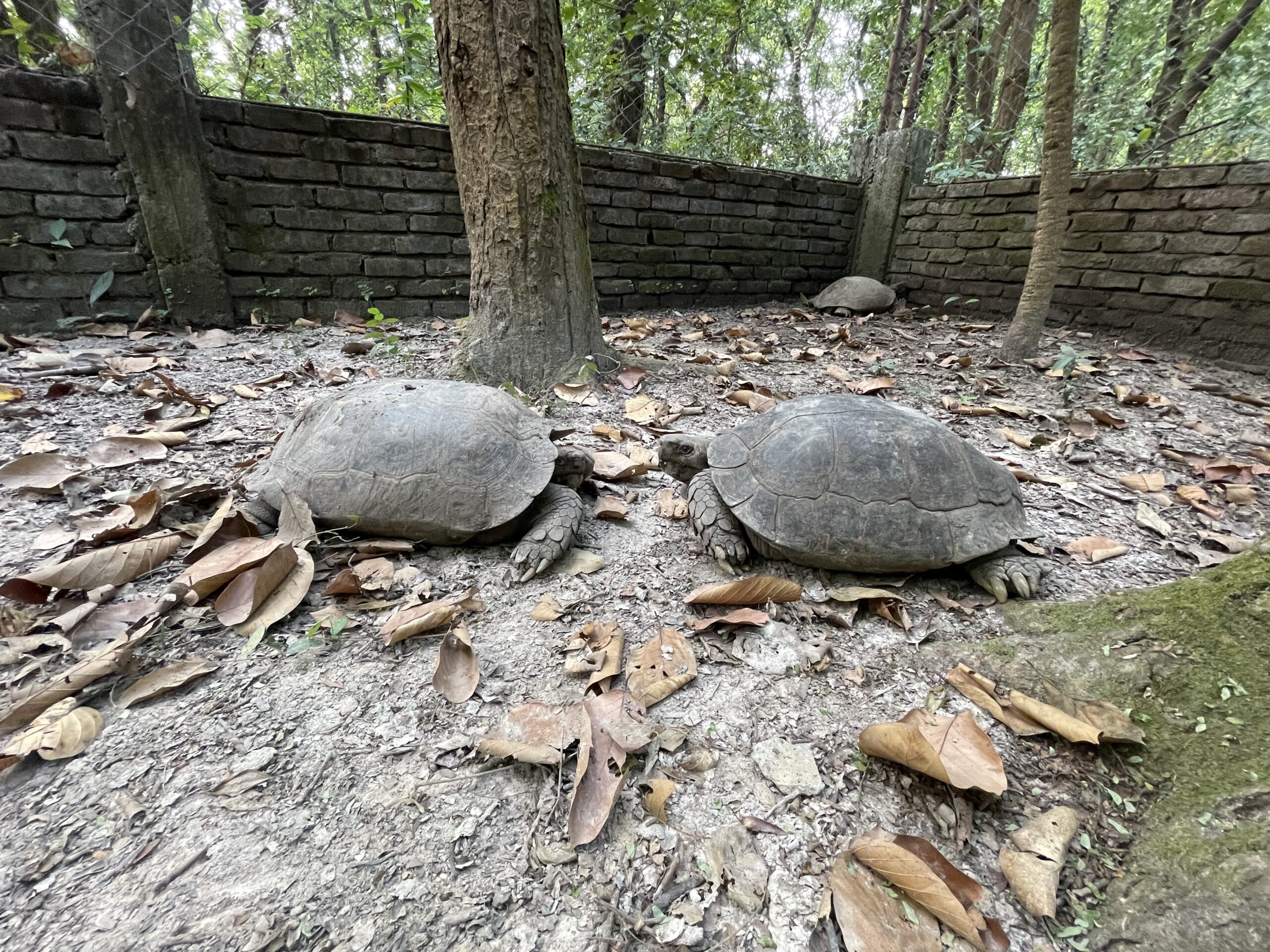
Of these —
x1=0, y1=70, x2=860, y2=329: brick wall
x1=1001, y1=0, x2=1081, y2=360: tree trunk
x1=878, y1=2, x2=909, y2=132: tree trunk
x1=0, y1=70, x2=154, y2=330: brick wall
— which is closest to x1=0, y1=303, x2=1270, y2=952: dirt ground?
x1=0, y1=70, x2=154, y2=330: brick wall

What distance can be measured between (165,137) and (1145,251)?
891cm

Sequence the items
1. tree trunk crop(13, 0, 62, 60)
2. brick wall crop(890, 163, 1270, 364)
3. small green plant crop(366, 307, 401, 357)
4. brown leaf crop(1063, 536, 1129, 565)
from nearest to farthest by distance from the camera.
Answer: brown leaf crop(1063, 536, 1129, 565) < tree trunk crop(13, 0, 62, 60) < small green plant crop(366, 307, 401, 357) < brick wall crop(890, 163, 1270, 364)

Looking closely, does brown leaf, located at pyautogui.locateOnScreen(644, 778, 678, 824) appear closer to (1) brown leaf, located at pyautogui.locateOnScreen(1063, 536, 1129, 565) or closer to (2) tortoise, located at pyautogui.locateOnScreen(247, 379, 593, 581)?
(2) tortoise, located at pyautogui.locateOnScreen(247, 379, 593, 581)

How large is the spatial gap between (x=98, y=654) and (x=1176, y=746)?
2892 millimetres

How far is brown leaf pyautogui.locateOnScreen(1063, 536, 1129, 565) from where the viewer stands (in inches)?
93.8

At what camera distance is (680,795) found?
4.53 feet

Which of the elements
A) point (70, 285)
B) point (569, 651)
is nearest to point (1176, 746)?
point (569, 651)

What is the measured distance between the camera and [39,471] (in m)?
2.47

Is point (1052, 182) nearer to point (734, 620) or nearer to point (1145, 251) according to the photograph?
point (1145, 251)

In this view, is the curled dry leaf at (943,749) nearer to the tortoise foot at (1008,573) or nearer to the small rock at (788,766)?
the small rock at (788,766)

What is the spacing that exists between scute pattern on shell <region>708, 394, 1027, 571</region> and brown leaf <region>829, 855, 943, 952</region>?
114cm

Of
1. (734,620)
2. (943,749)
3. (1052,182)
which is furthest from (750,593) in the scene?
(1052,182)

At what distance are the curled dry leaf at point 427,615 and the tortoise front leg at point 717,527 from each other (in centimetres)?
95

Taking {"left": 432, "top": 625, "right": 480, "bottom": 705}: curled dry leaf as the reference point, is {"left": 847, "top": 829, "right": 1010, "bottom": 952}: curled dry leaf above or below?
below
